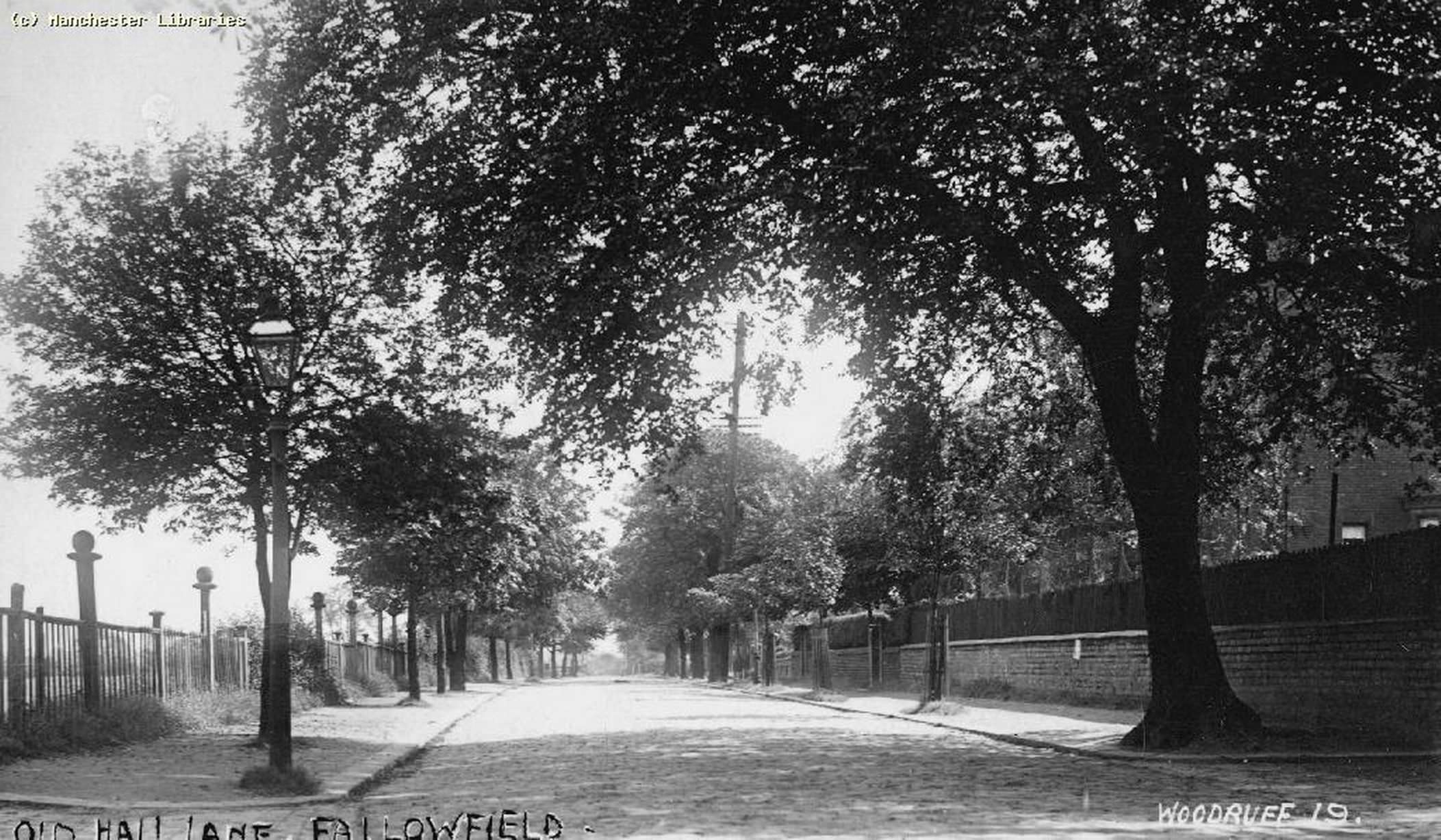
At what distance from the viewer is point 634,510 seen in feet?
213

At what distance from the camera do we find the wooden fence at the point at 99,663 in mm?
14617

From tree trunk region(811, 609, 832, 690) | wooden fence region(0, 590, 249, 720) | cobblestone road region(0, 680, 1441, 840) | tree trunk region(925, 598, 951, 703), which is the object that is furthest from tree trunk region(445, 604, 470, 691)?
cobblestone road region(0, 680, 1441, 840)

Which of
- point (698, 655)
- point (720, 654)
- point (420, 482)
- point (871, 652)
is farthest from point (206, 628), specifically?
point (698, 655)

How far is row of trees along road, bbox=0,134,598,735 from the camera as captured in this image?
51.8 ft

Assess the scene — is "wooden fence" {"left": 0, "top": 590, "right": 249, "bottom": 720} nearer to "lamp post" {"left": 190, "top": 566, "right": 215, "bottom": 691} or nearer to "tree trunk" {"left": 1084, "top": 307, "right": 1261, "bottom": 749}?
"lamp post" {"left": 190, "top": 566, "right": 215, "bottom": 691}

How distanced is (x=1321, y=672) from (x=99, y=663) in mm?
14725

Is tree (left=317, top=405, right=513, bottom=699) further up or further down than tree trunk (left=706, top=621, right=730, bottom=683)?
further up

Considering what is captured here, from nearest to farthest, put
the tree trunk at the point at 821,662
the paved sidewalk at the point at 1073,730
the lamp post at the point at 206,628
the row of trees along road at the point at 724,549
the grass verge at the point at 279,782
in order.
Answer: the grass verge at the point at 279,782, the paved sidewalk at the point at 1073,730, the lamp post at the point at 206,628, the tree trunk at the point at 821,662, the row of trees along road at the point at 724,549

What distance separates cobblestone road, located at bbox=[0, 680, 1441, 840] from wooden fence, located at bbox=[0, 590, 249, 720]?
4074mm

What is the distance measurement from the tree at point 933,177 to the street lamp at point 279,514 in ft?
8.60

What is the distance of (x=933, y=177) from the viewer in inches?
561

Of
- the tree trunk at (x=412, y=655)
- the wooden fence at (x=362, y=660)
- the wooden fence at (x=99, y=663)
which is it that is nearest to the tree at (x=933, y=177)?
the wooden fence at (x=99, y=663)

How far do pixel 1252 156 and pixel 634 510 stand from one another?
53.4 meters

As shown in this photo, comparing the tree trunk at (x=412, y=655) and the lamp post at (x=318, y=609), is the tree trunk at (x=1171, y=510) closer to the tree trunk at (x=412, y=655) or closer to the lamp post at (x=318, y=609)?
the tree trunk at (x=412, y=655)
